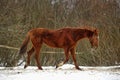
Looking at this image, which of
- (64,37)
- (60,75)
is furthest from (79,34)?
(60,75)

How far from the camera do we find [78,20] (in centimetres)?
1759

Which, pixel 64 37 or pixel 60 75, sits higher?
pixel 64 37

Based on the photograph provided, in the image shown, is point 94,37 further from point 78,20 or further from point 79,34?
point 78,20

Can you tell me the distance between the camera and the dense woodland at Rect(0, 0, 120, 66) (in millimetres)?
17188

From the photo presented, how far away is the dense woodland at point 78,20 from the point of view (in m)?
17.2

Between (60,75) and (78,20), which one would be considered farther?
(78,20)

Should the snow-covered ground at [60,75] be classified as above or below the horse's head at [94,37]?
below

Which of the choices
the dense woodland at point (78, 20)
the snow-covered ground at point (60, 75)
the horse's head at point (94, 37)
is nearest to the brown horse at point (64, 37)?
the horse's head at point (94, 37)

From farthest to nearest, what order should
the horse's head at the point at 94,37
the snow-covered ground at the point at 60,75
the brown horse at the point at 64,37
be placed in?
the brown horse at the point at 64,37 → the horse's head at the point at 94,37 → the snow-covered ground at the point at 60,75

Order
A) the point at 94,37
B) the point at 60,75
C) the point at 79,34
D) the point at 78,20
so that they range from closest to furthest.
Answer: the point at 60,75 < the point at 94,37 < the point at 79,34 < the point at 78,20

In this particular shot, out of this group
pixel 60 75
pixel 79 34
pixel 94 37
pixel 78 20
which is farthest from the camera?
pixel 78 20

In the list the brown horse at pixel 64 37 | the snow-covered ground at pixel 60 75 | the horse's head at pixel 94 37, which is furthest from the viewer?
the brown horse at pixel 64 37

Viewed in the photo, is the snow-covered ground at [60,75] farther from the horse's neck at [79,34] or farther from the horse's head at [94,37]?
the horse's neck at [79,34]

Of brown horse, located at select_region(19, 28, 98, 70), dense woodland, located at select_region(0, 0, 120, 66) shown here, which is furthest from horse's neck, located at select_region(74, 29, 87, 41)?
dense woodland, located at select_region(0, 0, 120, 66)
